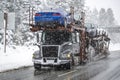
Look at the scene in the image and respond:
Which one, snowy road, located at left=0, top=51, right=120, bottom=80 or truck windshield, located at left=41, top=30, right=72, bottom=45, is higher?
truck windshield, located at left=41, top=30, right=72, bottom=45

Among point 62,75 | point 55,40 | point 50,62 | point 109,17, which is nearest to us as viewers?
point 62,75

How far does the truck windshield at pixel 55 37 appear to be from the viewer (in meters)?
19.9

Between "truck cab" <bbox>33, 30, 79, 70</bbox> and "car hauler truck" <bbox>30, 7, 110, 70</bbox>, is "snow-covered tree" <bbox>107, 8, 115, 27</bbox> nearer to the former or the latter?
"car hauler truck" <bbox>30, 7, 110, 70</bbox>

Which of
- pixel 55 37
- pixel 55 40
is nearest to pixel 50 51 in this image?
pixel 55 40

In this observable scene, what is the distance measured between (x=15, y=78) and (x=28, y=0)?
44632 millimetres

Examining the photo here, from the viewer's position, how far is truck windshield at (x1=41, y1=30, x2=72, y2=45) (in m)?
19.9

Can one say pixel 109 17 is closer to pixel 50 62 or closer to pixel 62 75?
pixel 50 62

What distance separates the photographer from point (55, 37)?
65.5 feet

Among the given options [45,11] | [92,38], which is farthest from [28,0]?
[45,11]

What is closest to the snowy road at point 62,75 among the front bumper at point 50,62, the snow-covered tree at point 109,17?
the front bumper at point 50,62

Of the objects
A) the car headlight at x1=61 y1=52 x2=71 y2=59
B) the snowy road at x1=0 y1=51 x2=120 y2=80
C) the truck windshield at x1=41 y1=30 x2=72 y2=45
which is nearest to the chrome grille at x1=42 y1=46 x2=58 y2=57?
the car headlight at x1=61 y1=52 x2=71 y2=59

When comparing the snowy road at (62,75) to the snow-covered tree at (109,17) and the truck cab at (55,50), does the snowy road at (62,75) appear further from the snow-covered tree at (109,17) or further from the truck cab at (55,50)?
the snow-covered tree at (109,17)

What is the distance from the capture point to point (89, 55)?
2703 cm

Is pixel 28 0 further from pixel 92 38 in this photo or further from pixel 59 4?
pixel 92 38
